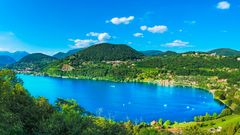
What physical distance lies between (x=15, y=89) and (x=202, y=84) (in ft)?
493

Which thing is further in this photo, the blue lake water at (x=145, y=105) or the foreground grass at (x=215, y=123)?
the blue lake water at (x=145, y=105)

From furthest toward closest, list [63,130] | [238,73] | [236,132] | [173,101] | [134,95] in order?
[238,73] → [134,95] → [173,101] → [236,132] → [63,130]

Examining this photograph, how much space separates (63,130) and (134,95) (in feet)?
353

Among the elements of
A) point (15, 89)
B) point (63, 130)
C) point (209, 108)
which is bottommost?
point (209, 108)

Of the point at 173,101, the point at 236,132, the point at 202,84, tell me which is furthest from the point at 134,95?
the point at 236,132

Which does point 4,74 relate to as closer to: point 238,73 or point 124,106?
point 124,106

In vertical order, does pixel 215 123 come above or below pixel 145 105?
below

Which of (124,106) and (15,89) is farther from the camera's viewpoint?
(124,106)

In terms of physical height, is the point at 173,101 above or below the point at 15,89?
below

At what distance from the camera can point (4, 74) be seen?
20.0 metres

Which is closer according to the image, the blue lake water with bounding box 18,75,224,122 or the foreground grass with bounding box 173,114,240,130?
the foreground grass with bounding box 173,114,240,130

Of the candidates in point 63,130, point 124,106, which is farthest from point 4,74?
A: point 124,106

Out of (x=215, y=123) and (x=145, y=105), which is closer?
(x=215, y=123)

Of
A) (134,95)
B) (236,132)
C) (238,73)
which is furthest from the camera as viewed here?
(238,73)
